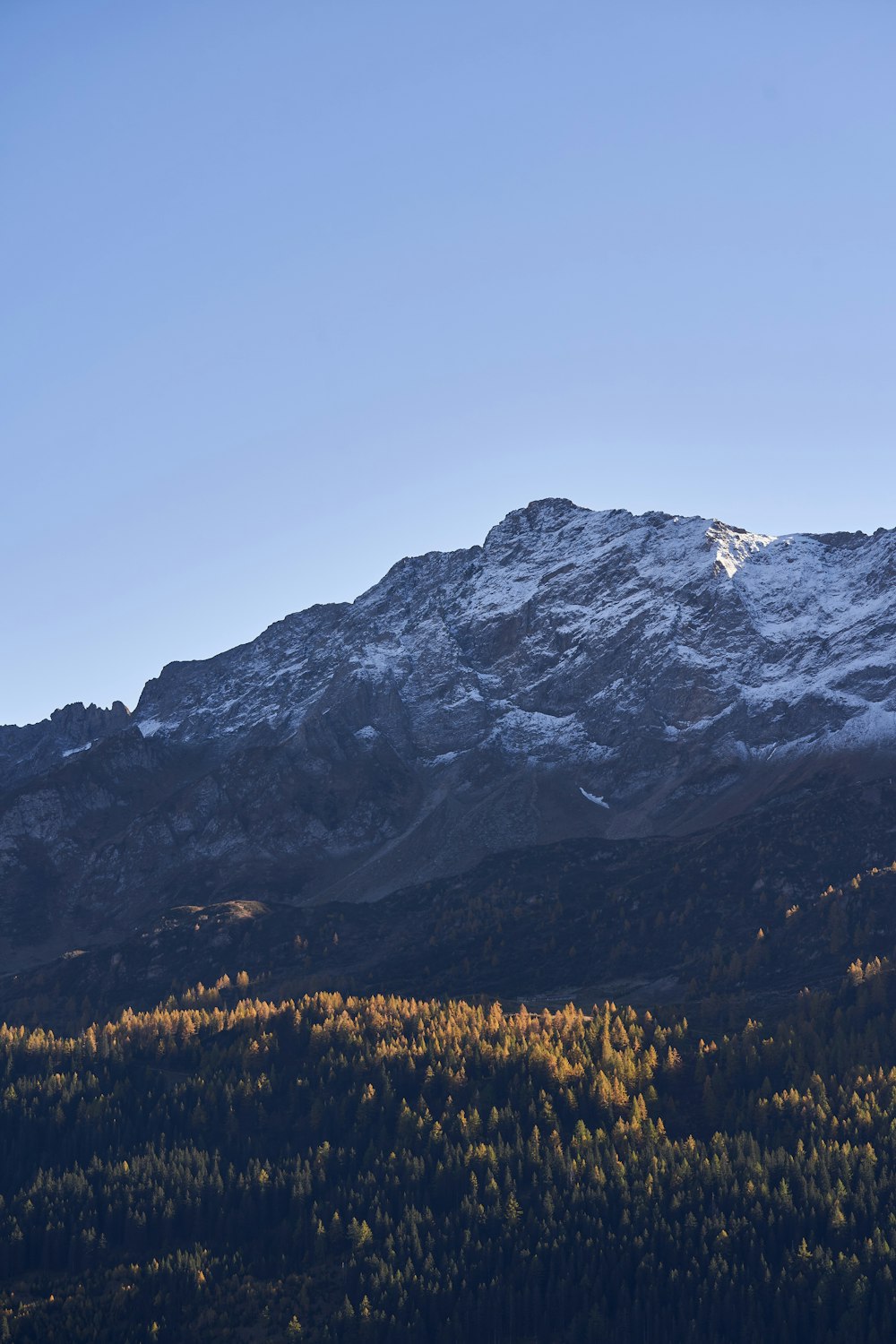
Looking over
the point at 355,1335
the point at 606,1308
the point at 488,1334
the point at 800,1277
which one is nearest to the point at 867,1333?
the point at 800,1277

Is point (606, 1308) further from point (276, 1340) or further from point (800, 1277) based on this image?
point (276, 1340)

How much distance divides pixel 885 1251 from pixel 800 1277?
37.3ft

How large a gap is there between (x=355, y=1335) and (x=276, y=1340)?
398 inches

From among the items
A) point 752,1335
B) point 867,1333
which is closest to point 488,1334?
point 752,1335

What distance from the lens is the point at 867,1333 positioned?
188875 mm

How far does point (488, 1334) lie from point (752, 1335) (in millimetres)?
32523

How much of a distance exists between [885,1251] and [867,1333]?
1284 centimetres

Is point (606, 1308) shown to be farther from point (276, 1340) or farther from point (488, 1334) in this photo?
point (276, 1340)

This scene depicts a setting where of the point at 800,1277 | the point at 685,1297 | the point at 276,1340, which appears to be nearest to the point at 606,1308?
the point at 685,1297

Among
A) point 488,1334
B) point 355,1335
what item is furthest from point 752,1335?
point 355,1335

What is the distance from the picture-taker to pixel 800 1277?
198 m

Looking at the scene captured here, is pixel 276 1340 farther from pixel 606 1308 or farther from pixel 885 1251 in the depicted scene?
pixel 885 1251

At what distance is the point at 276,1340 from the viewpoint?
19950cm

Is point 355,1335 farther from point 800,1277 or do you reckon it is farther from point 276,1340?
point 800,1277
